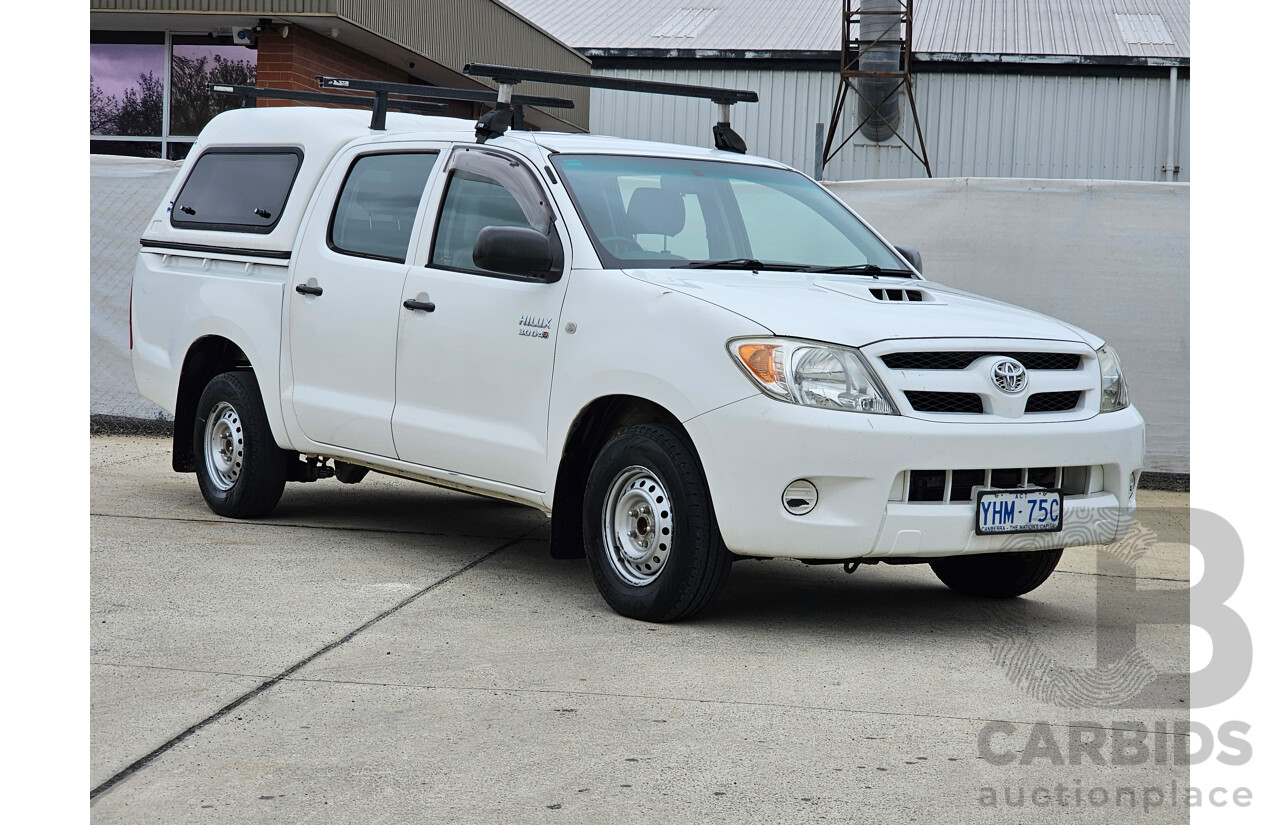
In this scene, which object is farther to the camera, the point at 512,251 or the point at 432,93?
the point at 432,93

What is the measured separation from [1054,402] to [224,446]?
4430mm

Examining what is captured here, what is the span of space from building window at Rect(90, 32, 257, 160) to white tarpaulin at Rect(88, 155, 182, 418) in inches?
199

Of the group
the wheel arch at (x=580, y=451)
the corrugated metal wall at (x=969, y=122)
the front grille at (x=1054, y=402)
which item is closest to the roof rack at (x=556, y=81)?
the wheel arch at (x=580, y=451)

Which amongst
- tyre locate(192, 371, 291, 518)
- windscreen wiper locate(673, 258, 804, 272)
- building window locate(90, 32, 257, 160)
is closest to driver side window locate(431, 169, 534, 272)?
windscreen wiper locate(673, 258, 804, 272)

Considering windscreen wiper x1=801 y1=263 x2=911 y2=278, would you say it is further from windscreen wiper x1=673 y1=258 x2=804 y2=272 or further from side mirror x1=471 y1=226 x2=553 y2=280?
side mirror x1=471 y1=226 x2=553 y2=280

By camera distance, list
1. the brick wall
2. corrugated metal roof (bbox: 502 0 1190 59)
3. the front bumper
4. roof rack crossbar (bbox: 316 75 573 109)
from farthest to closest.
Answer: corrugated metal roof (bbox: 502 0 1190 59), the brick wall, roof rack crossbar (bbox: 316 75 573 109), the front bumper

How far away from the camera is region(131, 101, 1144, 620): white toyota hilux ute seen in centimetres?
516

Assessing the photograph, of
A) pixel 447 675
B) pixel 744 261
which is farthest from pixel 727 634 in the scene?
pixel 744 261

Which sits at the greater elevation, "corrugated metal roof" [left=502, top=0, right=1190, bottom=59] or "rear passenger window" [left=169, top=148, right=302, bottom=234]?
"corrugated metal roof" [left=502, top=0, right=1190, bottom=59]

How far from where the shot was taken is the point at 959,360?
532 centimetres

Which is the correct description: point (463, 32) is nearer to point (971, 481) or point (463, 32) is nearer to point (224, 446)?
point (224, 446)

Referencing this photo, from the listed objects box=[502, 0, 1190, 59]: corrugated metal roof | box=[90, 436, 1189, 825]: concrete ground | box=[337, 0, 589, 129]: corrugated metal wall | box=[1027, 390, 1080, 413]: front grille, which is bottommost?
box=[90, 436, 1189, 825]: concrete ground

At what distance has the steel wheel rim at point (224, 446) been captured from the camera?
7617 mm

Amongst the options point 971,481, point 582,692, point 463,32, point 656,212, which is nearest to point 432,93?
point 656,212
